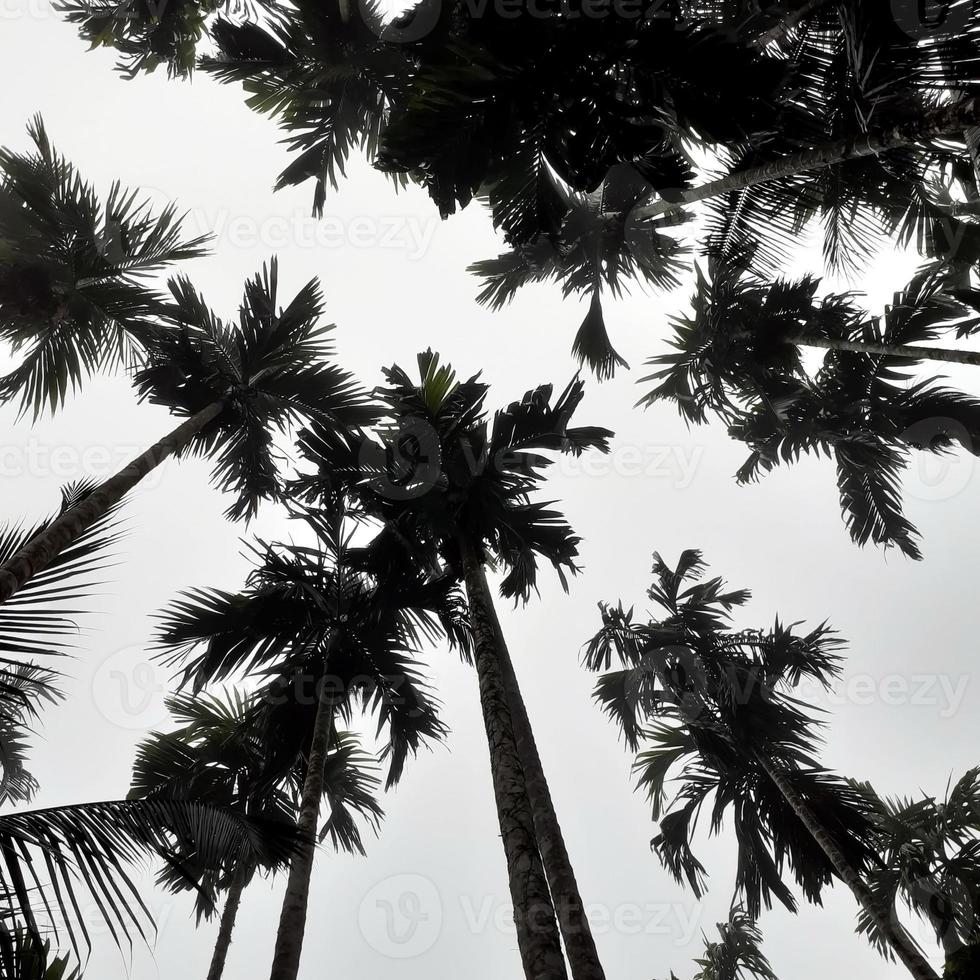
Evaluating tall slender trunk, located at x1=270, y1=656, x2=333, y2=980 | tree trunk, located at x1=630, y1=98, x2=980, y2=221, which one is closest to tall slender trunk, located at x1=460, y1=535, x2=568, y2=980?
tall slender trunk, located at x1=270, y1=656, x2=333, y2=980

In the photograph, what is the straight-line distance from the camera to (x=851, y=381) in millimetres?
10953

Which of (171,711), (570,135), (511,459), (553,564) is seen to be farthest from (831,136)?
(171,711)

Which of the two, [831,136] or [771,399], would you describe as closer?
[831,136]

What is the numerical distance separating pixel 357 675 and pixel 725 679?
5.32 meters

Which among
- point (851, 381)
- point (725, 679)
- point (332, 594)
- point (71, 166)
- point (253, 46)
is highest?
point (253, 46)

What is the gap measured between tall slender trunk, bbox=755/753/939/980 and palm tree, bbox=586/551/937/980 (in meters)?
0.01

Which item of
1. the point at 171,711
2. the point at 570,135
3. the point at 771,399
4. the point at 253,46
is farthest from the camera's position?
the point at 771,399

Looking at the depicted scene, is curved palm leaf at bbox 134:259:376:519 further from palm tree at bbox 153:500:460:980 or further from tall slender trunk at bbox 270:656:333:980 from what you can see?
tall slender trunk at bbox 270:656:333:980

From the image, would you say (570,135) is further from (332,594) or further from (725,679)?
(725,679)

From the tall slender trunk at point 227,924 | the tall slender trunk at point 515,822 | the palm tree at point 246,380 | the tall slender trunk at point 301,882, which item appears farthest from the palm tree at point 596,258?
the tall slender trunk at point 227,924

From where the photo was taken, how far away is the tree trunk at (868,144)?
412 cm

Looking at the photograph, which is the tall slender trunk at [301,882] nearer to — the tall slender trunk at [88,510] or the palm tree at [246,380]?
the tall slender trunk at [88,510]

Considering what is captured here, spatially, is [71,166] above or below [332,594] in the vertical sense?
above

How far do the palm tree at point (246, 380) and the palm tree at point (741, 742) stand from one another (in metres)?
5.70
